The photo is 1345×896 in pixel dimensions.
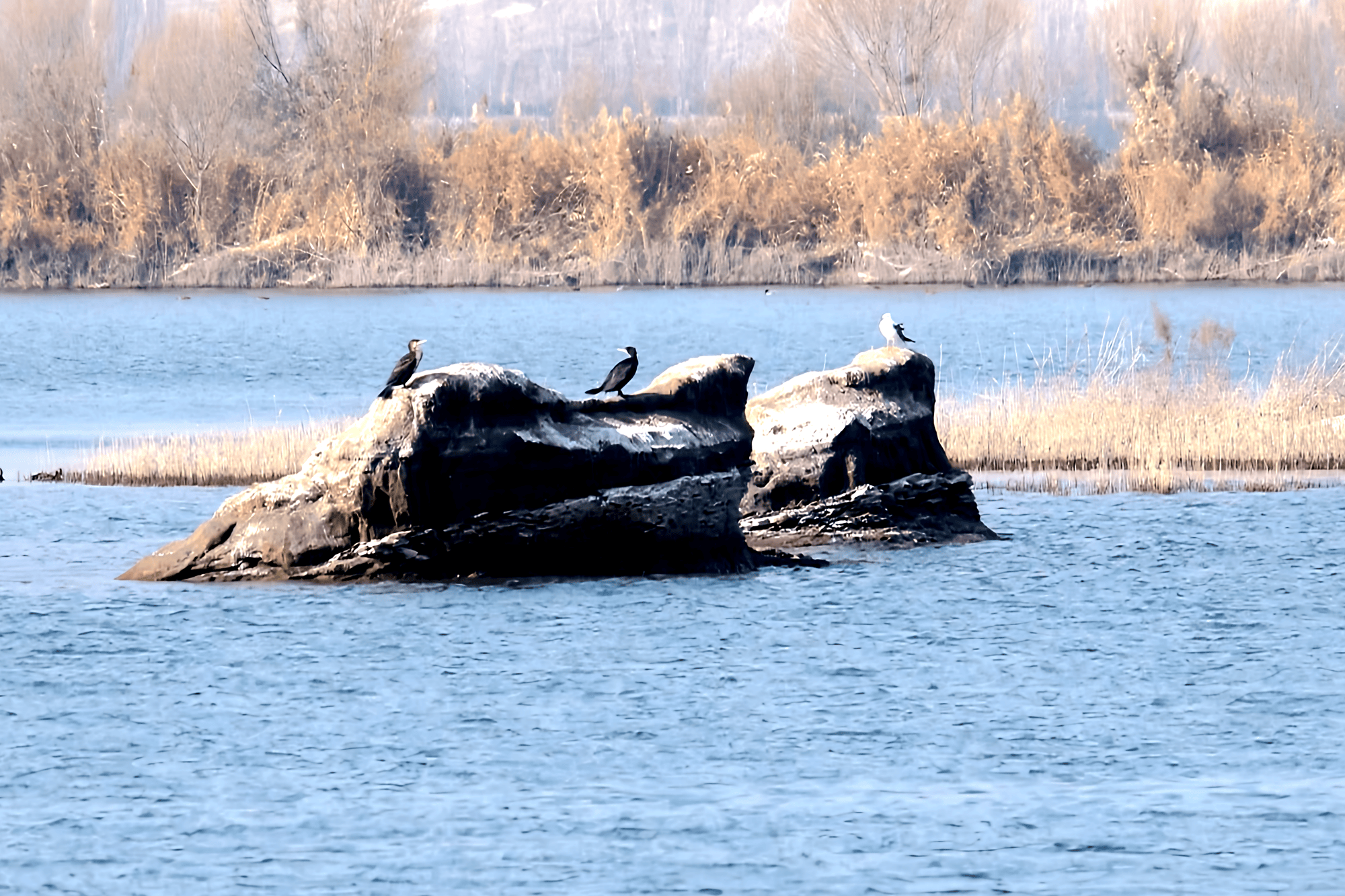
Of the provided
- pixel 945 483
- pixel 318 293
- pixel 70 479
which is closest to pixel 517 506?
pixel 945 483

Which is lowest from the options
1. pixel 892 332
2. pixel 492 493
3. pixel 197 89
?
pixel 492 493

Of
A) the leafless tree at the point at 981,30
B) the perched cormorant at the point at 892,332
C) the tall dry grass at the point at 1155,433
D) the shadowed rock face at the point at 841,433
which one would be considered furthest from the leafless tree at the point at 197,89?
the shadowed rock face at the point at 841,433

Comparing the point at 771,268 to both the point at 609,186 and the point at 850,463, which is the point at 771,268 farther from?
the point at 850,463

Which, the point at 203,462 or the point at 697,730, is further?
the point at 203,462

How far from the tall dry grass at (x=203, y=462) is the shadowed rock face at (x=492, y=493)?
24.4 feet

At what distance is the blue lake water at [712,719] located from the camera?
10516 mm

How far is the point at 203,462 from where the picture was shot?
87.0ft

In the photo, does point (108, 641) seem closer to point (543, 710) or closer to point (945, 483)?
point (543, 710)

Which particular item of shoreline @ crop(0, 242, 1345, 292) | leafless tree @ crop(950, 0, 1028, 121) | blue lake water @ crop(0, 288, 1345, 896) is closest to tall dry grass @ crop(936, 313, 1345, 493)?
blue lake water @ crop(0, 288, 1345, 896)

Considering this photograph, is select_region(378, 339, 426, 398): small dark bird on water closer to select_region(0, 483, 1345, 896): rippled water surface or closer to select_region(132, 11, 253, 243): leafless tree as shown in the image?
select_region(0, 483, 1345, 896): rippled water surface

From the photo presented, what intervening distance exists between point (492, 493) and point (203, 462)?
33.7ft

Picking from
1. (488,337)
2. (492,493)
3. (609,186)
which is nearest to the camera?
(492,493)

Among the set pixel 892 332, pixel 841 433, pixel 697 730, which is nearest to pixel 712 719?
pixel 697 730

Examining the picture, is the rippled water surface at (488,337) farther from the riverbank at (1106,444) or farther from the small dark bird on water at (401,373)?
the small dark bird on water at (401,373)
